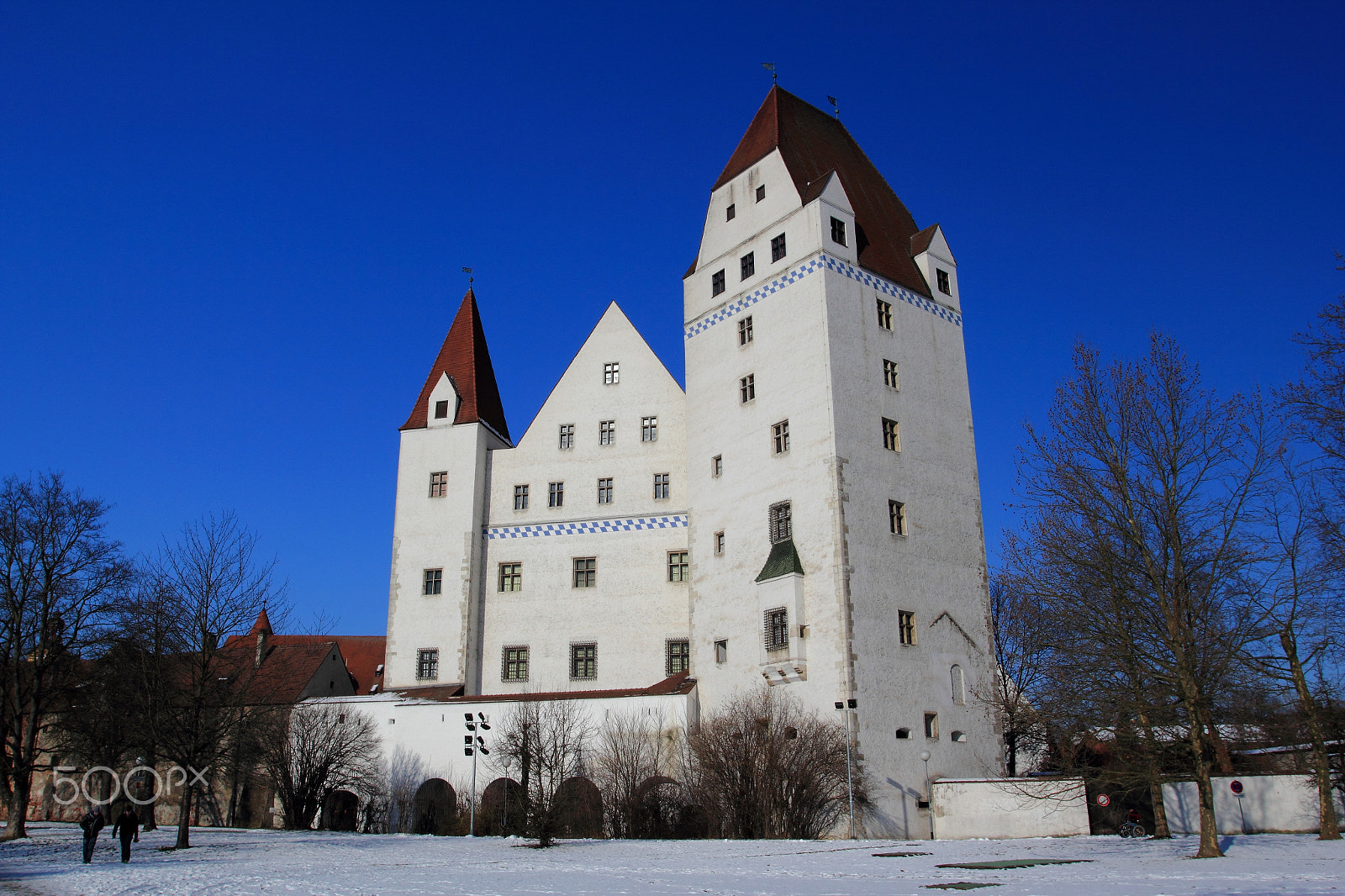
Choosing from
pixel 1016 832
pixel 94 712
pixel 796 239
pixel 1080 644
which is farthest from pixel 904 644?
pixel 94 712

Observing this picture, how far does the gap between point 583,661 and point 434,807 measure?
627 centimetres

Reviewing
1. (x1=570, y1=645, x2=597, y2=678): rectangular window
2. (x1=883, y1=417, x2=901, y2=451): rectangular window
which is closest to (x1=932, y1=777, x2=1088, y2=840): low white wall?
(x1=883, y1=417, x2=901, y2=451): rectangular window

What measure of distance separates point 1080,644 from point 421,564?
21.9m

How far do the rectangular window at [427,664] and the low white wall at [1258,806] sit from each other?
21.1 m

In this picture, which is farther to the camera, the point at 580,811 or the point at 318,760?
the point at 318,760

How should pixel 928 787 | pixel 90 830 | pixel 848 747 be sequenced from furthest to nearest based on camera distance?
pixel 928 787
pixel 848 747
pixel 90 830

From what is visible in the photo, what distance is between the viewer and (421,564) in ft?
113

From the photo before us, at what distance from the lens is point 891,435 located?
2959cm

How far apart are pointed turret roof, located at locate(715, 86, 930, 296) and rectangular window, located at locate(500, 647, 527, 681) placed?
1620 cm

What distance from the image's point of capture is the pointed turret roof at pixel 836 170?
104 feet

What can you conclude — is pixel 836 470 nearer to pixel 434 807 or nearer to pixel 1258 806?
pixel 1258 806

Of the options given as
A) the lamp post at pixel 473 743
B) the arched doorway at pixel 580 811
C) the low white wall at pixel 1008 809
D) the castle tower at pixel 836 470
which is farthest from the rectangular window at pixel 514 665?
the low white wall at pixel 1008 809

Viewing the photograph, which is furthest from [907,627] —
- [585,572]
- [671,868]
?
[671,868]

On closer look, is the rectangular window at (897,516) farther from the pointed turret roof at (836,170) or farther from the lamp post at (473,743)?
the lamp post at (473,743)
